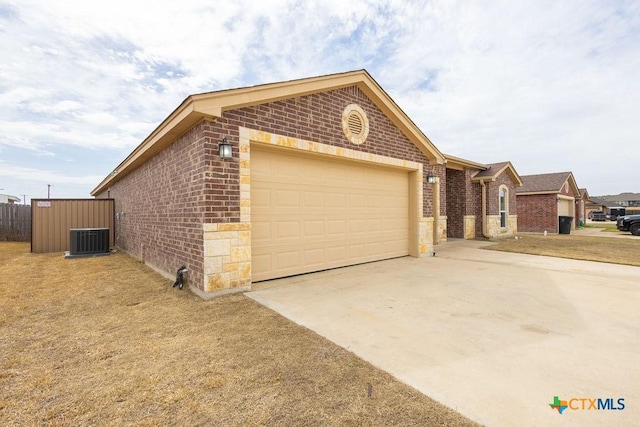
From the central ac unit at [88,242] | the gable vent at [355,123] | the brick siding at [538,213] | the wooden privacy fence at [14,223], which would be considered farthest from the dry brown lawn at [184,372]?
the brick siding at [538,213]

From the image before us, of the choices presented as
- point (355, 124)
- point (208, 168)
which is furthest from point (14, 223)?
point (355, 124)

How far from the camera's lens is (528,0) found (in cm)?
737

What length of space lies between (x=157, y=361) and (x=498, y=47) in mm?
13054

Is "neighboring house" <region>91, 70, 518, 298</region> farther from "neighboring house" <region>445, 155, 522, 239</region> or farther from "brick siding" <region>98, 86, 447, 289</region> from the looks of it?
"neighboring house" <region>445, 155, 522, 239</region>

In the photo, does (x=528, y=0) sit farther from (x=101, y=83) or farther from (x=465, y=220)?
(x=101, y=83)

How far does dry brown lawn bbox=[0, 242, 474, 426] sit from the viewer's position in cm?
191

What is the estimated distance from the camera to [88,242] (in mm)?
9734

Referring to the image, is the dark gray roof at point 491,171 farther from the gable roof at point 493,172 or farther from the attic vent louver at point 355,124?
the attic vent louver at point 355,124

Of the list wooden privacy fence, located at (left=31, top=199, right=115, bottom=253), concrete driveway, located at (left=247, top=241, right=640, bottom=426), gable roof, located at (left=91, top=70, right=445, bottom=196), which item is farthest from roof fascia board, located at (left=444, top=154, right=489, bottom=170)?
wooden privacy fence, located at (left=31, top=199, right=115, bottom=253)

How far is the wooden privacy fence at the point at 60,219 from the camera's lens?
37.4 ft

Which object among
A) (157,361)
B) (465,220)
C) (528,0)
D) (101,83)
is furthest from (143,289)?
(465,220)

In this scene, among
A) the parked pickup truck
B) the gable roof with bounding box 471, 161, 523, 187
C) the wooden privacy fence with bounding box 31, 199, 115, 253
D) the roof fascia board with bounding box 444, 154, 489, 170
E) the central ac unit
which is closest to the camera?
the central ac unit

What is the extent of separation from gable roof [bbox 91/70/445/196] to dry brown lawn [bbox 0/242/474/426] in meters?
3.25

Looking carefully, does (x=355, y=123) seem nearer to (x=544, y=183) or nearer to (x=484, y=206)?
(x=484, y=206)
